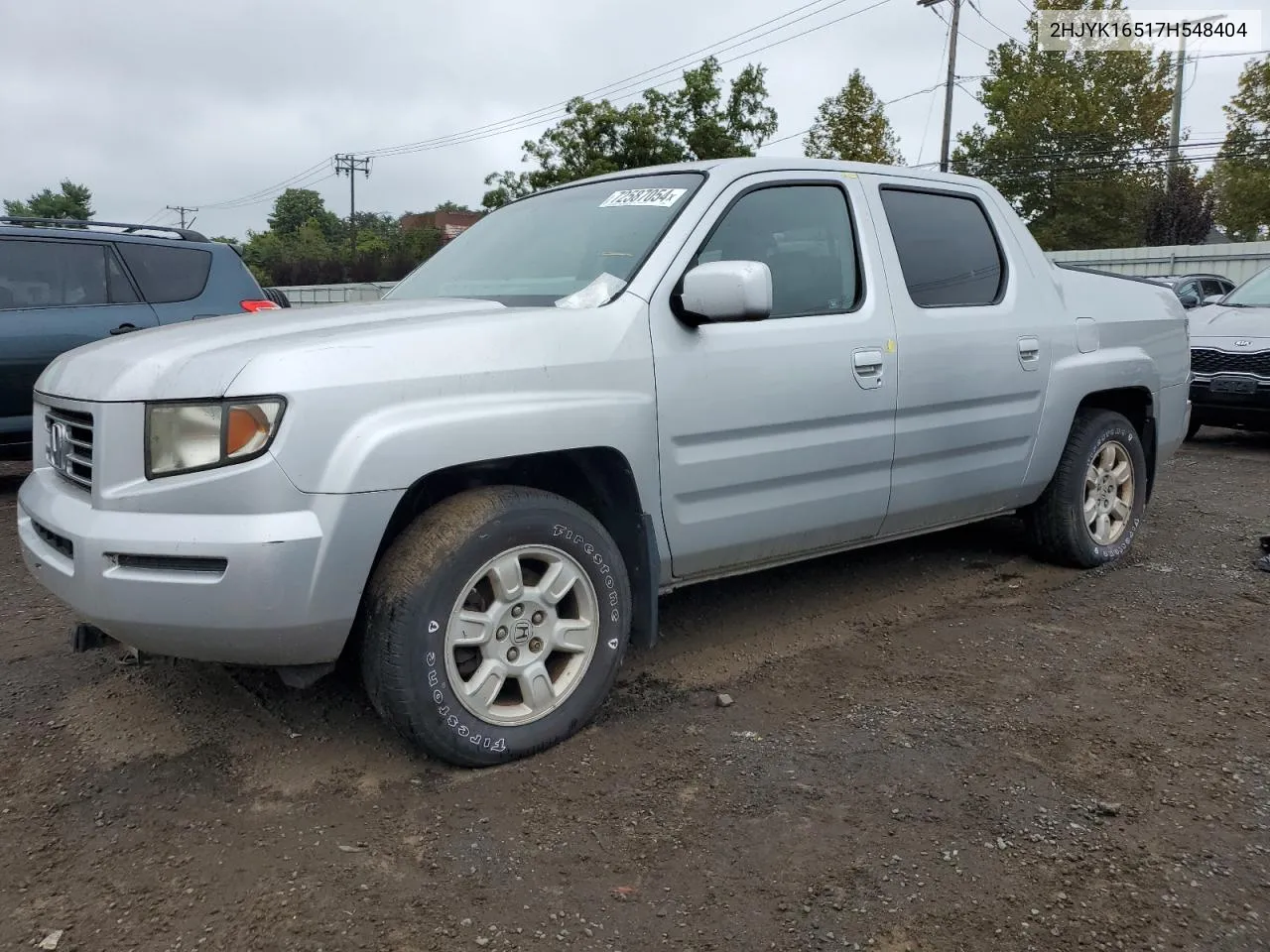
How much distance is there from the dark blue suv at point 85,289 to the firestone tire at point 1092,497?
537 cm

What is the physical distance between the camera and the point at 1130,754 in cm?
294

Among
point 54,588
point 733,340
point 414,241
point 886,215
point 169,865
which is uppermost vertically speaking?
point 414,241

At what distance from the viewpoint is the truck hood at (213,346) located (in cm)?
254

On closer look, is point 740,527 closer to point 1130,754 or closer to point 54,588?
point 1130,754

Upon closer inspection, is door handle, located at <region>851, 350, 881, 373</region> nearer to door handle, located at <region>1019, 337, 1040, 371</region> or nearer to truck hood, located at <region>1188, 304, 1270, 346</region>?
door handle, located at <region>1019, 337, 1040, 371</region>

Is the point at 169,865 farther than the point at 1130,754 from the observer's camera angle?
No

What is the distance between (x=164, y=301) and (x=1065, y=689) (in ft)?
20.6

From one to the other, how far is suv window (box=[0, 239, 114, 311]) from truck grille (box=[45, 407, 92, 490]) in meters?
4.45

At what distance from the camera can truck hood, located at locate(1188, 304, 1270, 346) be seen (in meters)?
8.52

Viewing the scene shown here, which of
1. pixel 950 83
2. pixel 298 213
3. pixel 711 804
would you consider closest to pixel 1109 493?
pixel 711 804

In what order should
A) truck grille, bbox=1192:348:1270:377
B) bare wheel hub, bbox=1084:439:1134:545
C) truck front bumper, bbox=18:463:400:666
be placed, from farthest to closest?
truck grille, bbox=1192:348:1270:377
bare wheel hub, bbox=1084:439:1134:545
truck front bumper, bbox=18:463:400:666

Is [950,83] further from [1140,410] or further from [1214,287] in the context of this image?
[1140,410]

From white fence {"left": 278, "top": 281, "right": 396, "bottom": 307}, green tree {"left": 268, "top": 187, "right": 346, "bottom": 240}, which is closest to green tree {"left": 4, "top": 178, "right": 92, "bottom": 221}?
green tree {"left": 268, "top": 187, "right": 346, "bottom": 240}

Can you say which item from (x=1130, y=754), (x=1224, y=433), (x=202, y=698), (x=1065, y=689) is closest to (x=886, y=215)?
(x=1065, y=689)
